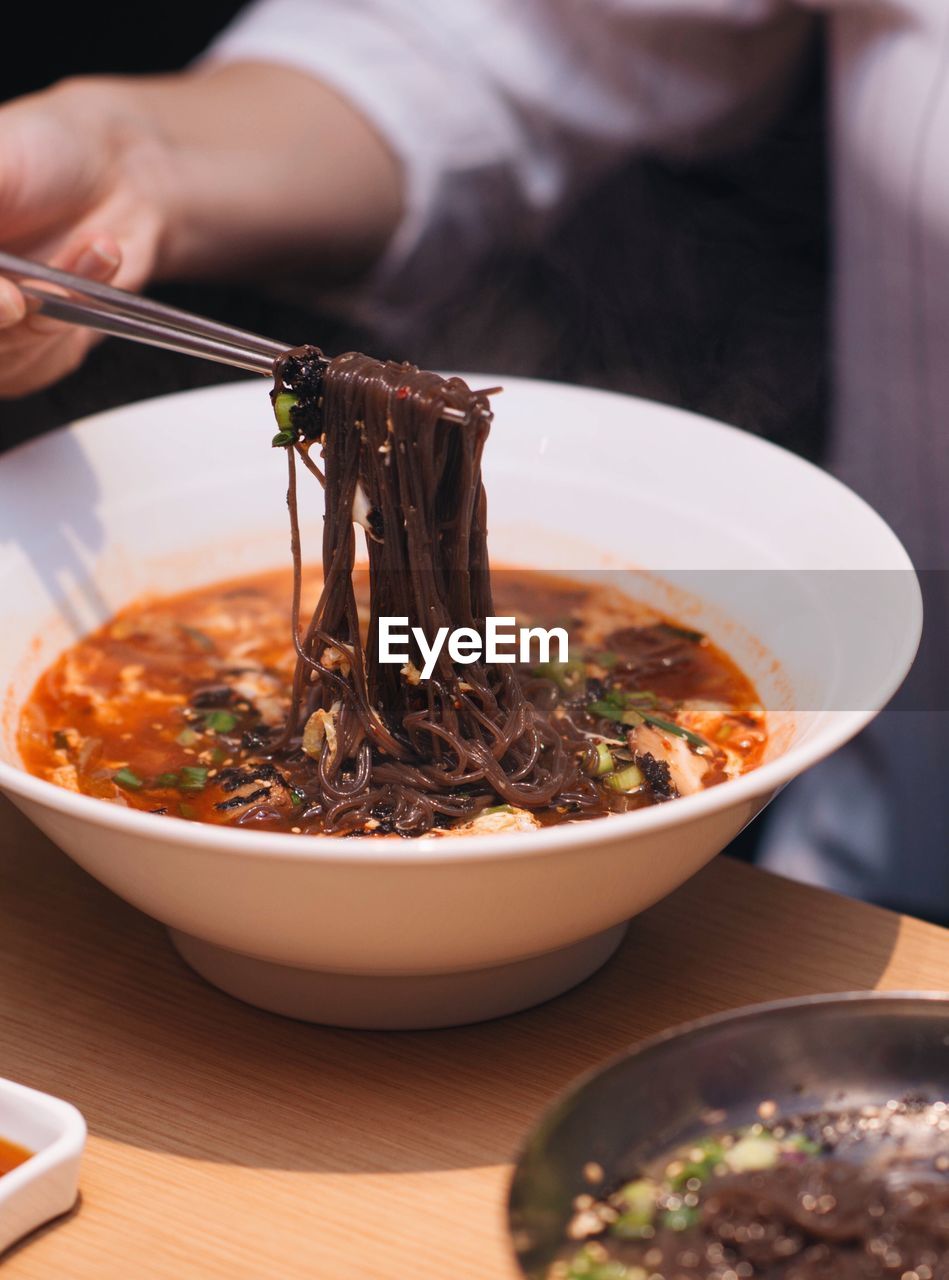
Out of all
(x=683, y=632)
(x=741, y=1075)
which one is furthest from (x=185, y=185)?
(x=741, y=1075)

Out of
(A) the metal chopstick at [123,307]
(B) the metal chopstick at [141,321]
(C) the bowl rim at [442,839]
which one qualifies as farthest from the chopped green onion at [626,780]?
(A) the metal chopstick at [123,307]

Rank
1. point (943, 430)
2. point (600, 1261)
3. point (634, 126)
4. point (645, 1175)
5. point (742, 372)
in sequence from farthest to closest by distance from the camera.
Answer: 1. point (742, 372)
2. point (634, 126)
3. point (943, 430)
4. point (645, 1175)
5. point (600, 1261)

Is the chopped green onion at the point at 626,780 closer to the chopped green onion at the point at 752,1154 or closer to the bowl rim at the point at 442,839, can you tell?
the bowl rim at the point at 442,839

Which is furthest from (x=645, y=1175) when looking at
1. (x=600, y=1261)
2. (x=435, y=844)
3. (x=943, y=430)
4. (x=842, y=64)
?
(x=842, y=64)

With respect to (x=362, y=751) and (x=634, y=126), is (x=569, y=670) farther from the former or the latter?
(x=634, y=126)

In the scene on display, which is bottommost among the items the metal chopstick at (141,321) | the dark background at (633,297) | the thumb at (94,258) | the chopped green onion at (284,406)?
the dark background at (633,297)

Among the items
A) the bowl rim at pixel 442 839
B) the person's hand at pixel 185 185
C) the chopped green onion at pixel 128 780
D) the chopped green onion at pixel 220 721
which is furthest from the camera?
the person's hand at pixel 185 185

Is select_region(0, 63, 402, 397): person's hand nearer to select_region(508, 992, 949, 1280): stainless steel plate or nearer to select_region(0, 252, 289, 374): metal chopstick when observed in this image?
select_region(0, 252, 289, 374): metal chopstick
